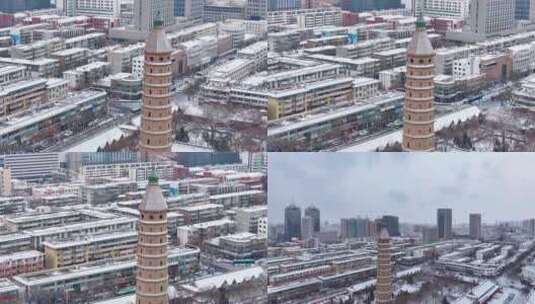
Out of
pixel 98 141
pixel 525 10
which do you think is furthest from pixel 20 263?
pixel 525 10

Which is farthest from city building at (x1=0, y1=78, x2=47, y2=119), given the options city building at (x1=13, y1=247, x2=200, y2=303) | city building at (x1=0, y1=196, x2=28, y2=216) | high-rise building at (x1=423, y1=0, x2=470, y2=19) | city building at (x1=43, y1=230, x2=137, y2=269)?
high-rise building at (x1=423, y1=0, x2=470, y2=19)

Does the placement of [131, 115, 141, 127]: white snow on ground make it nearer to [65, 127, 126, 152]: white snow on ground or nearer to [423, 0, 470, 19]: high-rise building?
[65, 127, 126, 152]: white snow on ground

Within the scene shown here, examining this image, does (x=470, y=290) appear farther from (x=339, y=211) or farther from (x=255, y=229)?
(x=255, y=229)

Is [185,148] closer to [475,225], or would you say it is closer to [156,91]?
[156,91]

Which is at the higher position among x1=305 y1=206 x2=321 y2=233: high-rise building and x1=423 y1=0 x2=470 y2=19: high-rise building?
x1=423 y1=0 x2=470 y2=19: high-rise building

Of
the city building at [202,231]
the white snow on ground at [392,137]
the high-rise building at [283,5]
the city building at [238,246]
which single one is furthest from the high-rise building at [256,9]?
the city building at [238,246]

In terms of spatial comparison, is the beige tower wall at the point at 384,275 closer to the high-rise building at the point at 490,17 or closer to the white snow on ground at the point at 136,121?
the white snow on ground at the point at 136,121

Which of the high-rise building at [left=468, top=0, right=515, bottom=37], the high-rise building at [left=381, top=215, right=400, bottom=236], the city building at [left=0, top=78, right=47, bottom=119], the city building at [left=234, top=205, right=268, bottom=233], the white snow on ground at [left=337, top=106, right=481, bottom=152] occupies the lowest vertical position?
the city building at [left=234, top=205, right=268, bottom=233]

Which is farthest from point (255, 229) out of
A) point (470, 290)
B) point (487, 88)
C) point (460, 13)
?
point (460, 13)
